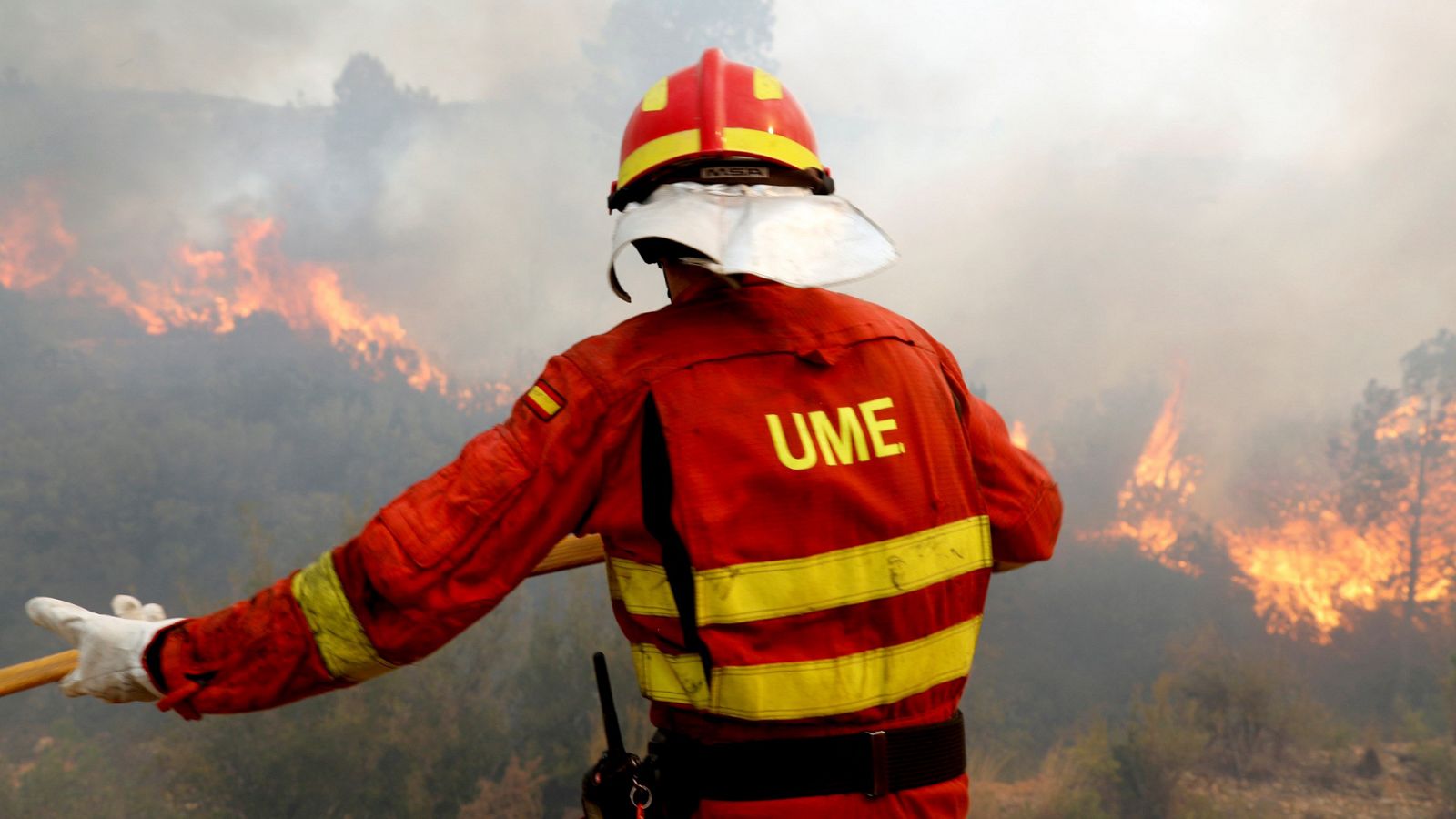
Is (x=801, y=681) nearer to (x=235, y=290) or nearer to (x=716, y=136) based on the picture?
(x=716, y=136)

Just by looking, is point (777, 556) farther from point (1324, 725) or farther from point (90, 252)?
point (90, 252)

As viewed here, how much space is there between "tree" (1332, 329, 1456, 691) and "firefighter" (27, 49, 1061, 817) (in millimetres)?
20991

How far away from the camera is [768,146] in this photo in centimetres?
200

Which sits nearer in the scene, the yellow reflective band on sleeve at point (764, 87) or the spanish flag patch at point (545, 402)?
the spanish flag patch at point (545, 402)

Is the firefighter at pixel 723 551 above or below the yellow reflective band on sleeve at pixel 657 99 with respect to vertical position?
below

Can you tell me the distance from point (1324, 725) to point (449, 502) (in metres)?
14.3

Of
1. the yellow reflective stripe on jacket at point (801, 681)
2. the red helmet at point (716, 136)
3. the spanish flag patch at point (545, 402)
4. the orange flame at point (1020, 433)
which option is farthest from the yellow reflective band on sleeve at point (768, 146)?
the orange flame at point (1020, 433)

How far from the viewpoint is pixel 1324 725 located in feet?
39.2

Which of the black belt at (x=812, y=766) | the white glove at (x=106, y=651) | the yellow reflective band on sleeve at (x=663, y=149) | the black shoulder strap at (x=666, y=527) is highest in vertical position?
the yellow reflective band on sleeve at (x=663, y=149)

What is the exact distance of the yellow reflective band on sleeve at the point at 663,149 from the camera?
196 cm

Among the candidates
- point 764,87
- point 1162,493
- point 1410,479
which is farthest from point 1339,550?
point 764,87

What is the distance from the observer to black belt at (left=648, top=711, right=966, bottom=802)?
173 centimetres

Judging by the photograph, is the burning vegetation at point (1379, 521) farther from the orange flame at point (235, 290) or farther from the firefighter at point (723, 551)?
the orange flame at point (235, 290)

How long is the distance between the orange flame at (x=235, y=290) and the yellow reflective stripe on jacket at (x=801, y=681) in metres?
23.5
